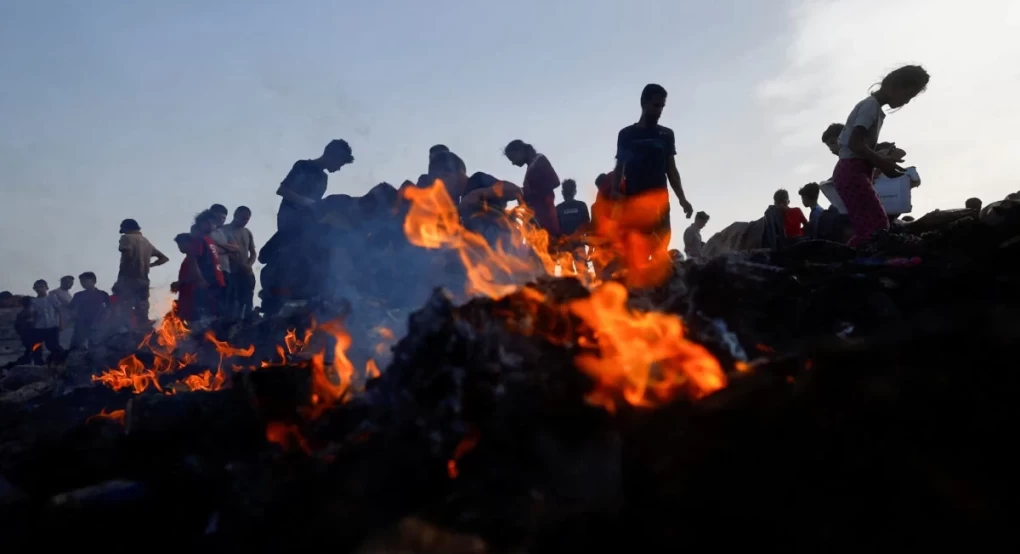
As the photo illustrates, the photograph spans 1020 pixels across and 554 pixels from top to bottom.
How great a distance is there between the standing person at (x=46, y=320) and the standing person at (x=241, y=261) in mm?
5613

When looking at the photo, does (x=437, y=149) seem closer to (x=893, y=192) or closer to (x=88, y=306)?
(x=893, y=192)

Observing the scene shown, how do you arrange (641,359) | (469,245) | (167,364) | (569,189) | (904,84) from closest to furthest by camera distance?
(641,359)
(904,84)
(469,245)
(167,364)
(569,189)

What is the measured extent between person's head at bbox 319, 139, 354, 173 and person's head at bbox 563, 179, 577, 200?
3.48 meters

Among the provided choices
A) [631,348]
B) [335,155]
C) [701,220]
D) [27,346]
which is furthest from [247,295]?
[631,348]

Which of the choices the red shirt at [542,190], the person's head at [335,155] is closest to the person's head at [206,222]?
the person's head at [335,155]

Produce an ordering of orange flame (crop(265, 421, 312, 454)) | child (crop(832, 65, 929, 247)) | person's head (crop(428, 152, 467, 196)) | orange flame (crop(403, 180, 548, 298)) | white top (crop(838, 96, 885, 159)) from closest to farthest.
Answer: orange flame (crop(265, 421, 312, 454)) → orange flame (crop(403, 180, 548, 298)) → child (crop(832, 65, 929, 247)) → white top (crop(838, 96, 885, 159)) → person's head (crop(428, 152, 467, 196))

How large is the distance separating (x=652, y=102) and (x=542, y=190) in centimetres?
231

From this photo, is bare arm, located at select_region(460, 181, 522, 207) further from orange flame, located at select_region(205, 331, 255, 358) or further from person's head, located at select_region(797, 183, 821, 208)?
person's head, located at select_region(797, 183, 821, 208)

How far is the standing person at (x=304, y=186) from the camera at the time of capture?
374 inches

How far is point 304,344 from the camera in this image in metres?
8.67

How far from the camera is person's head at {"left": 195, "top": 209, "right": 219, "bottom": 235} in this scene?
11453 millimetres

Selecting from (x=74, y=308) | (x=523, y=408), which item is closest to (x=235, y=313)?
(x=74, y=308)

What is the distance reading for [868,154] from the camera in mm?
6629

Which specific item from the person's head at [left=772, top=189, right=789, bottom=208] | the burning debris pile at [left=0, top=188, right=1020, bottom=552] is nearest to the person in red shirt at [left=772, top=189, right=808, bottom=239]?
the person's head at [left=772, top=189, right=789, bottom=208]
